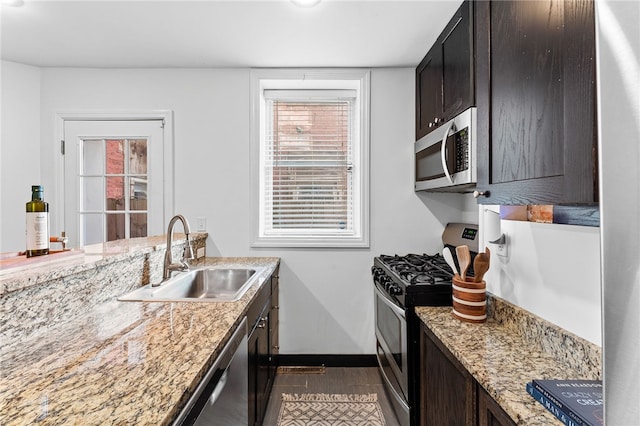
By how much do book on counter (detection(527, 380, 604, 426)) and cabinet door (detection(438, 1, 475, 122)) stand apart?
4.20 ft

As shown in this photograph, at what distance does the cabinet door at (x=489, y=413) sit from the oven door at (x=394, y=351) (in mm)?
650

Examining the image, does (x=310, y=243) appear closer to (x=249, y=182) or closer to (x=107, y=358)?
(x=249, y=182)

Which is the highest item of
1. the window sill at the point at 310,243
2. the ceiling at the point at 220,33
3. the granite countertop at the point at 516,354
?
the ceiling at the point at 220,33

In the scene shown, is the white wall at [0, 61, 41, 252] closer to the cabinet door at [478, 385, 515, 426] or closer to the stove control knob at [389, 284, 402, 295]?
the stove control knob at [389, 284, 402, 295]

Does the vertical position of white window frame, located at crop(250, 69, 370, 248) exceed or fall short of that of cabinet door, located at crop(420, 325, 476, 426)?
it exceeds it

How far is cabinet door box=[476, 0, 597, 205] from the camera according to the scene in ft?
2.21

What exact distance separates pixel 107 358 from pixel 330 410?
1612 mm

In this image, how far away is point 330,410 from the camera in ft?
6.92

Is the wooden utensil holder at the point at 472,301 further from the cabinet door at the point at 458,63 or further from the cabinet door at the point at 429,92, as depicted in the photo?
the cabinet door at the point at 429,92

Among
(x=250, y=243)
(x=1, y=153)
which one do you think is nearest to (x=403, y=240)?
(x=250, y=243)

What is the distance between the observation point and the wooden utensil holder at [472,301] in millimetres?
1421

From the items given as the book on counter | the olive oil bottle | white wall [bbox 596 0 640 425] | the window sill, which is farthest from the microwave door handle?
the olive oil bottle

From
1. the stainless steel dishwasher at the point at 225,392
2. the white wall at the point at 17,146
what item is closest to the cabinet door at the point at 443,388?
the stainless steel dishwasher at the point at 225,392

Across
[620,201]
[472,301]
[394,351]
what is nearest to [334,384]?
[394,351]
